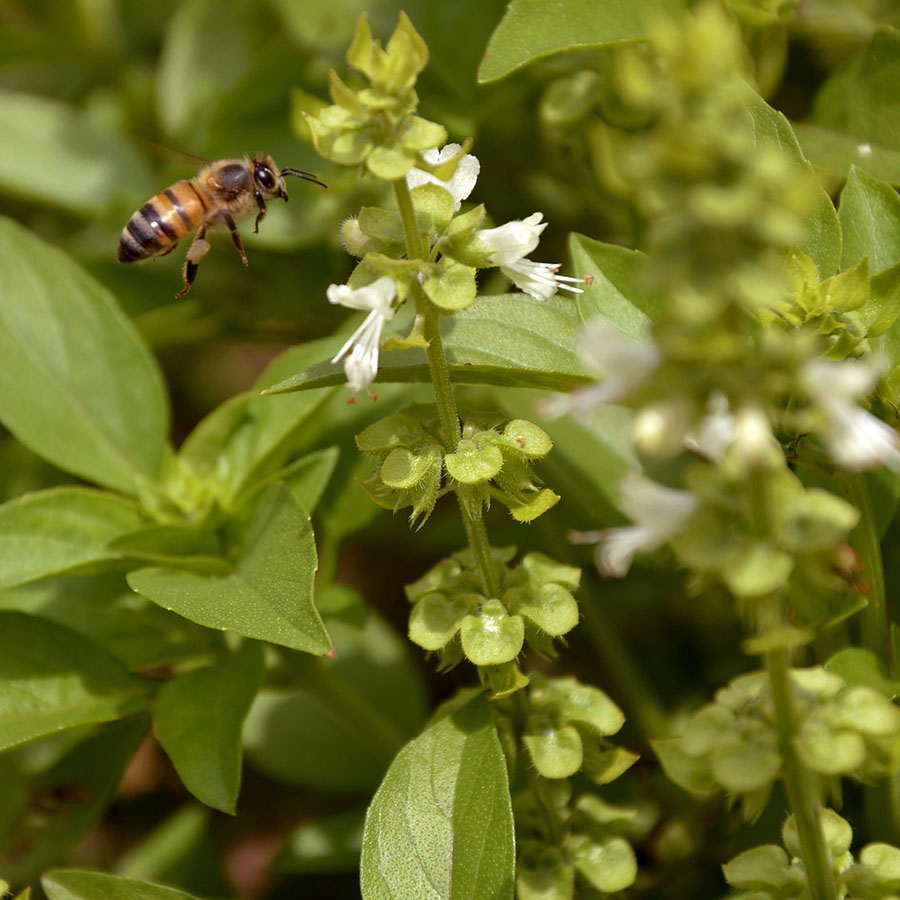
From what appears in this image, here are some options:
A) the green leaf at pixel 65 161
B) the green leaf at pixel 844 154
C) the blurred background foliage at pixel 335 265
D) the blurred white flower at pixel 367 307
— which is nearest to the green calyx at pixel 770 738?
the blurred white flower at pixel 367 307

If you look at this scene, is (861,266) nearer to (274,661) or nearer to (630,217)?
(630,217)

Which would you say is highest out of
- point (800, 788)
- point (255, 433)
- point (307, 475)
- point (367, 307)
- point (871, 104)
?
point (367, 307)

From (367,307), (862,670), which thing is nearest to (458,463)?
(367,307)

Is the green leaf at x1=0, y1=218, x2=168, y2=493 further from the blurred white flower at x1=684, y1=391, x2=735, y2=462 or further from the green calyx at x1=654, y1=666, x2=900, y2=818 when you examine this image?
the blurred white flower at x1=684, y1=391, x2=735, y2=462

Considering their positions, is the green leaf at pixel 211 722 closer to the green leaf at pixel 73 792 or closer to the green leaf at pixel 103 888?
the green leaf at pixel 103 888

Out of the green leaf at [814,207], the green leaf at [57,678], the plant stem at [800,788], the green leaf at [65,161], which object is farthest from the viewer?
the green leaf at [65,161]

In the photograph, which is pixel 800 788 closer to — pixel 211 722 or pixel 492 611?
pixel 492 611

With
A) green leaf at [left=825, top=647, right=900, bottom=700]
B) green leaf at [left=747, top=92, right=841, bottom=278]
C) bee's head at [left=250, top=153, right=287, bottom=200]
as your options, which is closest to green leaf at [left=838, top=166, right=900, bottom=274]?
green leaf at [left=747, top=92, right=841, bottom=278]
